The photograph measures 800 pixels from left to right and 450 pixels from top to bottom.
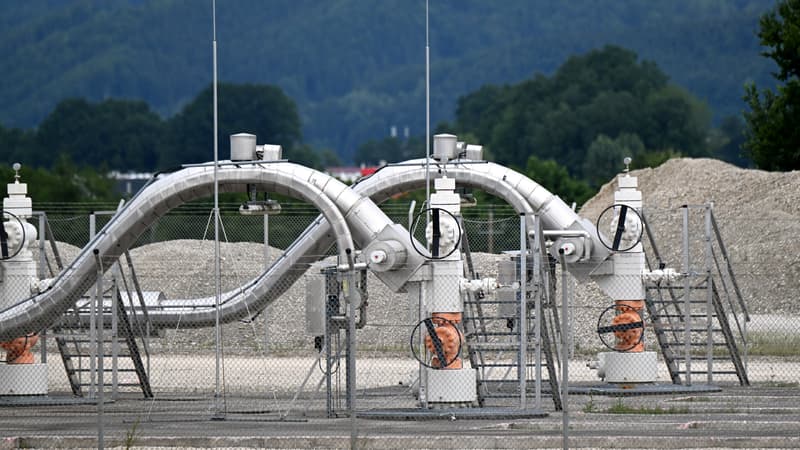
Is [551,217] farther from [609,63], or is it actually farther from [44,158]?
[44,158]

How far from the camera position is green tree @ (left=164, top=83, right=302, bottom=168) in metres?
158

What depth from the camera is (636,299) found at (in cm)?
2359

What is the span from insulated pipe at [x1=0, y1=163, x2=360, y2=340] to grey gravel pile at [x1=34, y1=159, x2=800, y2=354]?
287 inches

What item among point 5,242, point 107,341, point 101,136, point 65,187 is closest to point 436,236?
point 5,242

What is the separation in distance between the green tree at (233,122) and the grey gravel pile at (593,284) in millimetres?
113669

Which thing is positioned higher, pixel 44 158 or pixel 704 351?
pixel 44 158

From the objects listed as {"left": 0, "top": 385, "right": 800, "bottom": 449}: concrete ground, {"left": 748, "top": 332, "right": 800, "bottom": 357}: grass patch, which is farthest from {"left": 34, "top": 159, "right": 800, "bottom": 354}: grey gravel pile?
{"left": 0, "top": 385, "right": 800, "bottom": 449}: concrete ground

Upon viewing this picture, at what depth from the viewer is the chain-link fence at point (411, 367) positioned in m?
17.4

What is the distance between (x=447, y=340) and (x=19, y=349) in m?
7.09

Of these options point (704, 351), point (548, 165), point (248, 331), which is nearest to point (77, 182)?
point (548, 165)

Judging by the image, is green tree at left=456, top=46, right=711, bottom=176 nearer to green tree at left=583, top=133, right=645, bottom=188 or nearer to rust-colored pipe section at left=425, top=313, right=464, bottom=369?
green tree at left=583, top=133, right=645, bottom=188

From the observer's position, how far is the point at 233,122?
16250cm

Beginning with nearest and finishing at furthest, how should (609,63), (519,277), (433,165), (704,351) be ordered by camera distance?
(519,277), (433,165), (704,351), (609,63)

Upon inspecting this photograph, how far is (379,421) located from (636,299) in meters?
6.06
